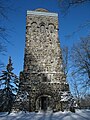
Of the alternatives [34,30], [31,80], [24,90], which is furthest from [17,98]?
[34,30]

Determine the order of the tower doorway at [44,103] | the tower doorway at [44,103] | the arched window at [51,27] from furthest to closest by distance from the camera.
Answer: the arched window at [51,27] < the tower doorway at [44,103] < the tower doorway at [44,103]

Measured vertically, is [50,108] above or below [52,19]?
below

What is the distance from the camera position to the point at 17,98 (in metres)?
18.6

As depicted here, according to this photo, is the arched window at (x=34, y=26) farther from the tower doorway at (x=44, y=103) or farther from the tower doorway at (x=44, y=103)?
the tower doorway at (x=44, y=103)

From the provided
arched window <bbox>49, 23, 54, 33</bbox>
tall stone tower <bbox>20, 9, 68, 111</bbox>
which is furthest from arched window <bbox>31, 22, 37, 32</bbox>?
arched window <bbox>49, 23, 54, 33</bbox>

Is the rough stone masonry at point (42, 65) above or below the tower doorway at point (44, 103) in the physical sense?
above

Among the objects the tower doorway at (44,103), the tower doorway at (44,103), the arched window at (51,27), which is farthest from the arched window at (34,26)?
the tower doorway at (44,103)

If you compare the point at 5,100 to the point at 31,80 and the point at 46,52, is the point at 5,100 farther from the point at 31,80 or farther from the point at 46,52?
the point at 46,52

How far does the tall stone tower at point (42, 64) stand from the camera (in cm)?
1928

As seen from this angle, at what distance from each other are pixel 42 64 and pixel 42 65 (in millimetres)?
131

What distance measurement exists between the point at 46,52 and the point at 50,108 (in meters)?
6.56

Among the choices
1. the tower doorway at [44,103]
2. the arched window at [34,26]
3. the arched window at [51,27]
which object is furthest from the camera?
the arched window at [51,27]

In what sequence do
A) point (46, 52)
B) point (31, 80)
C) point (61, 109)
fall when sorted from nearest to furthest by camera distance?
point (61, 109) < point (31, 80) < point (46, 52)

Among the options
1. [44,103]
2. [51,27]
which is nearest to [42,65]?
[44,103]
